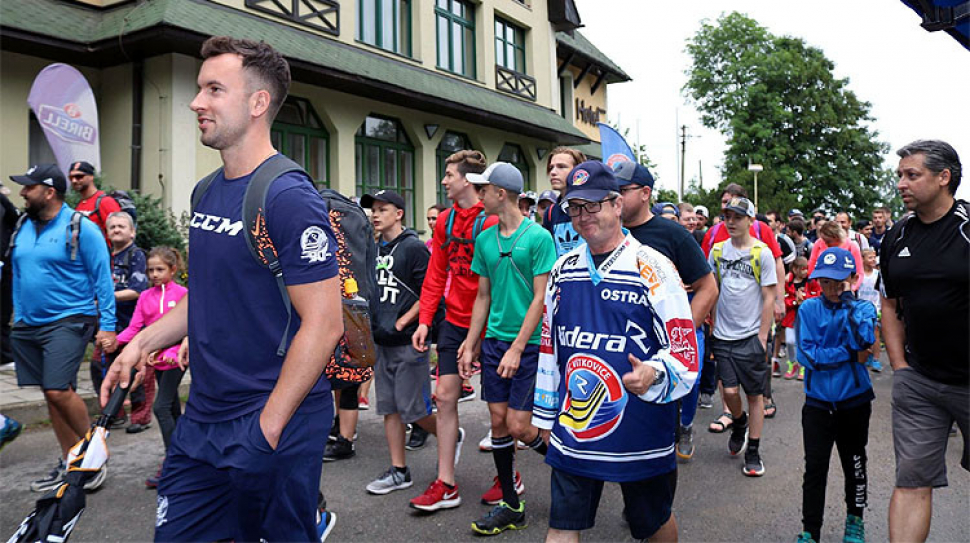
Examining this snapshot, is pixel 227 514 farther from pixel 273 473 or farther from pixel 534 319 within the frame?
pixel 534 319

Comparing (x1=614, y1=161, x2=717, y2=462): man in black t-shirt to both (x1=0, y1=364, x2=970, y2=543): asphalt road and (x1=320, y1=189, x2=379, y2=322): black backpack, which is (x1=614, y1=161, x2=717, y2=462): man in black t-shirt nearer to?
Result: (x1=0, y1=364, x2=970, y2=543): asphalt road

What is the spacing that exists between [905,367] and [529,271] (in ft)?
6.98

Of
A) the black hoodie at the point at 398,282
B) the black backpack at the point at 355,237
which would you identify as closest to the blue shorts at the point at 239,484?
the black backpack at the point at 355,237

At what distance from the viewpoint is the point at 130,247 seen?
6.54m

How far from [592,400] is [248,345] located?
1.36m

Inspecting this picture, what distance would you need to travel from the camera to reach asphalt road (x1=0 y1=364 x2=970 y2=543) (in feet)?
14.4

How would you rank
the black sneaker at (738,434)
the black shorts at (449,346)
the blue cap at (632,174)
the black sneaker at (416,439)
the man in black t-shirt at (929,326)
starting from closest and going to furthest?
the man in black t-shirt at (929,326), the blue cap at (632,174), the black shorts at (449,346), the black sneaker at (738,434), the black sneaker at (416,439)

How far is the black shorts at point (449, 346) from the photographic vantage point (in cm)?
492

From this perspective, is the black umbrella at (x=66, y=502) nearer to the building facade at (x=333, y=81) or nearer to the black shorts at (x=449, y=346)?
the black shorts at (x=449, y=346)

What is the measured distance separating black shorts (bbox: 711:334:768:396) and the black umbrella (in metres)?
4.87

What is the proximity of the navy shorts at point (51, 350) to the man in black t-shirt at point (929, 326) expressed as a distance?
17.0 ft

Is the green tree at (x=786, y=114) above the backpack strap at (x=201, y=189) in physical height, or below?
above

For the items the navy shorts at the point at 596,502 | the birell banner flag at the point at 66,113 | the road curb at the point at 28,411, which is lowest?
the road curb at the point at 28,411

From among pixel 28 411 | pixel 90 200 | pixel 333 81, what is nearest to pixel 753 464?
pixel 28 411
